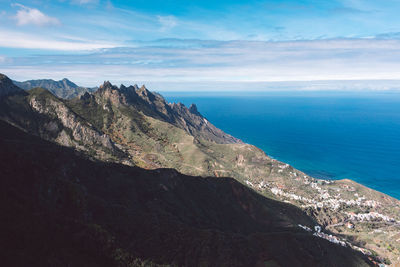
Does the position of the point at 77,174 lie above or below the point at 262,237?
above

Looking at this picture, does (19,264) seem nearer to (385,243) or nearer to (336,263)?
(336,263)

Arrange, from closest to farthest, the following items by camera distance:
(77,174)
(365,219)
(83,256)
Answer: (83,256) < (77,174) < (365,219)

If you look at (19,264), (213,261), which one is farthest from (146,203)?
(19,264)

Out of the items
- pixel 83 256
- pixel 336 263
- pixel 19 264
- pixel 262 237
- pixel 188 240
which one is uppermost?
pixel 19 264

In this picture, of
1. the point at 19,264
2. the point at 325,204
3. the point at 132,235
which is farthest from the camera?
the point at 325,204

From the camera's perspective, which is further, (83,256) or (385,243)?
(385,243)

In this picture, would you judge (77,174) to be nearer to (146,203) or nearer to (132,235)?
(146,203)
